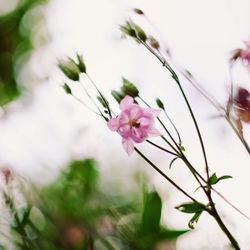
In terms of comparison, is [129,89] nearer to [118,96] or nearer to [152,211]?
[118,96]

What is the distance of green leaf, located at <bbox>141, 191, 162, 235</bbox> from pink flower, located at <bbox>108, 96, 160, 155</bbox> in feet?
0.21

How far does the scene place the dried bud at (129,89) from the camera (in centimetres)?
53

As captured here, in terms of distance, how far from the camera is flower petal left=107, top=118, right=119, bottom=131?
0.52 m

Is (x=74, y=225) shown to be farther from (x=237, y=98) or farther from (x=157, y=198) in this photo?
(x=237, y=98)

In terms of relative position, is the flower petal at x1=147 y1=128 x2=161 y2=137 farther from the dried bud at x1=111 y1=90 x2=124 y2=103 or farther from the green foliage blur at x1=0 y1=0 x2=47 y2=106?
the green foliage blur at x1=0 y1=0 x2=47 y2=106

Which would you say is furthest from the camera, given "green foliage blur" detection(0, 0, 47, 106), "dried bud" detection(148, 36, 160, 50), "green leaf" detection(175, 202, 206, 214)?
"green foliage blur" detection(0, 0, 47, 106)

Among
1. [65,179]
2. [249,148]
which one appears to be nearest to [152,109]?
[249,148]

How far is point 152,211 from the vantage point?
504 mm

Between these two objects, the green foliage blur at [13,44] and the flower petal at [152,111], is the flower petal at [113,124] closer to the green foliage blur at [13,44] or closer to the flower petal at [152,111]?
the flower petal at [152,111]

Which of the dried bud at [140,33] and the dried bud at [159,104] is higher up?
the dried bud at [140,33]

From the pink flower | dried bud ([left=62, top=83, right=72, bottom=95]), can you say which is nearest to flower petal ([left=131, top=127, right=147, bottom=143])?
the pink flower

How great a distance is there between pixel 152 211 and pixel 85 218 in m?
0.17

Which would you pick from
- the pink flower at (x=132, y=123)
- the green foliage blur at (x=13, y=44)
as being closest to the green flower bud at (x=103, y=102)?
the pink flower at (x=132, y=123)

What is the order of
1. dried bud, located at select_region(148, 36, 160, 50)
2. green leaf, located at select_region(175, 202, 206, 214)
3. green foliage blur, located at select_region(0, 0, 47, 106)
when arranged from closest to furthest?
green leaf, located at select_region(175, 202, 206, 214) → dried bud, located at select_region(148, 36, 160, 50) → green foliage blur, located at select_region(0, 0, 47, 106)
